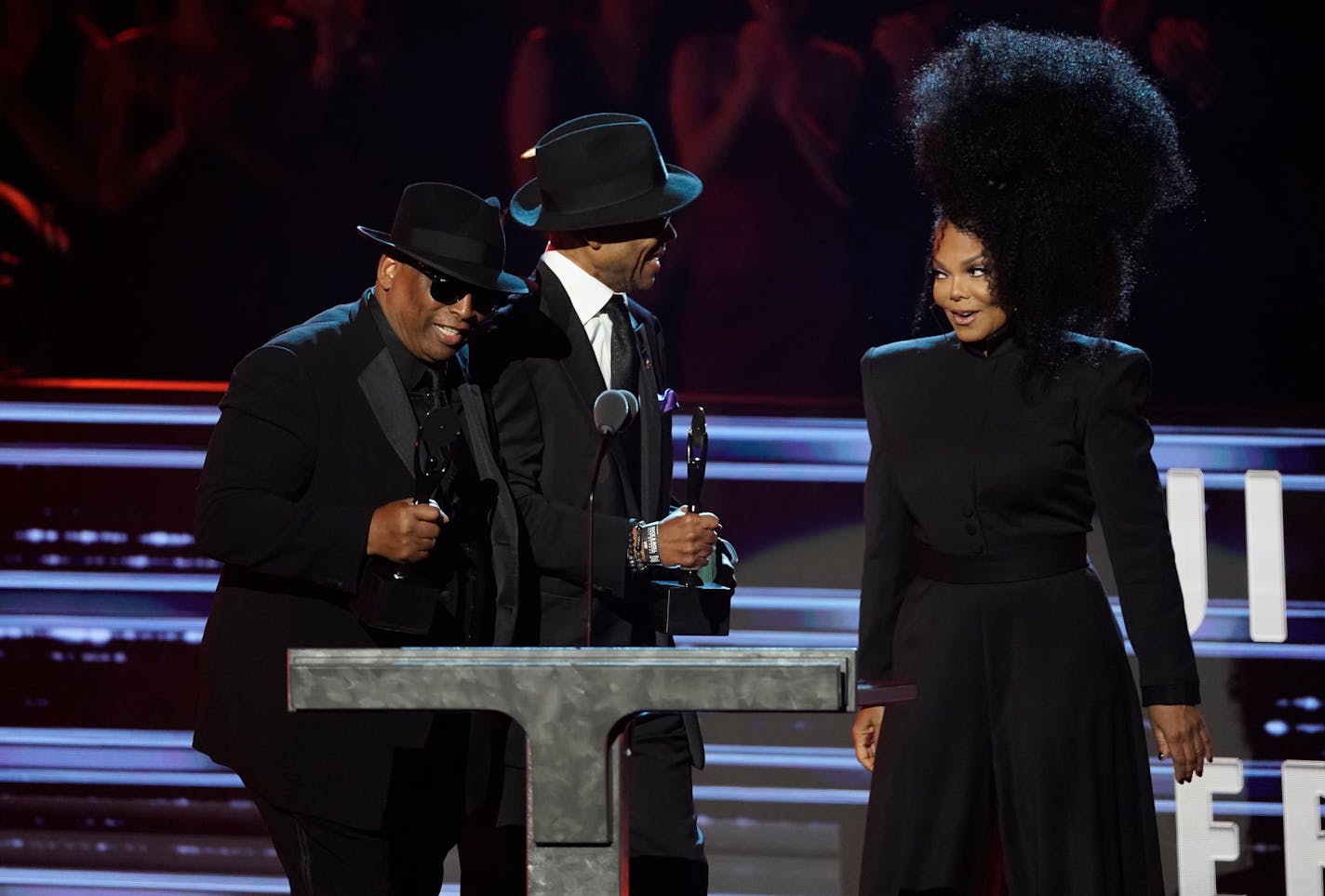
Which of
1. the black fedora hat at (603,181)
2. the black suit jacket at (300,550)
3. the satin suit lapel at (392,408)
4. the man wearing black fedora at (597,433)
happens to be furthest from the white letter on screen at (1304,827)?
the satin suit lapel at (392,408)

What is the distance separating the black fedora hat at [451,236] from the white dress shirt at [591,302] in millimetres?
342

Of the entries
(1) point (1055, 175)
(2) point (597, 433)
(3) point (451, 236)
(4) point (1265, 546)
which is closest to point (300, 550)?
(3) point (451, 236)

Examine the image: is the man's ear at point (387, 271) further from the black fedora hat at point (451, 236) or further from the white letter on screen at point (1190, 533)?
the white letter on screen at point (1190, 533)

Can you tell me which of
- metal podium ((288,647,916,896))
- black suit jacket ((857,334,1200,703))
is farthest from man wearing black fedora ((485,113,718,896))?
metal podium ((288,647,916,896))

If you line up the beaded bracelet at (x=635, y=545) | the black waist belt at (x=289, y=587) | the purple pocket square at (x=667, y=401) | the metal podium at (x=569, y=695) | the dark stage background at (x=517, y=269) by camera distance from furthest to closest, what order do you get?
the dark stage background at (x=517, y=269)
the purple pocket square at (x=667, y=401)
the beaded bracelet at (x=635, y=545)
the black waist belt at (x=289, y=587)
the metal podium at (x=569, y=695)

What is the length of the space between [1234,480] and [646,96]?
6.96 ft

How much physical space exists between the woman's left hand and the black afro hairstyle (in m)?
0.71

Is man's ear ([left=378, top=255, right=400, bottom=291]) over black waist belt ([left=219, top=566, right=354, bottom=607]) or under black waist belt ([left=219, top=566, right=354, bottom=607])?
over

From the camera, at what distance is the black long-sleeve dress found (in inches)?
116

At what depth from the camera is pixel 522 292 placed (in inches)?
120

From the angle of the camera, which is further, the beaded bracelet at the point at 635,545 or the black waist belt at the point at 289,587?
the beaded bracelet at the point at 635,545

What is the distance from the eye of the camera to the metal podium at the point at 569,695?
1729 mm

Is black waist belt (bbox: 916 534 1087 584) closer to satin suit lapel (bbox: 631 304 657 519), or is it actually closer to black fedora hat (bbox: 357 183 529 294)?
satin suit lapel (bbox: 631 304 657 519)

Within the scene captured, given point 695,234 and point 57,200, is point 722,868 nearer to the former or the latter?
point 695,234
